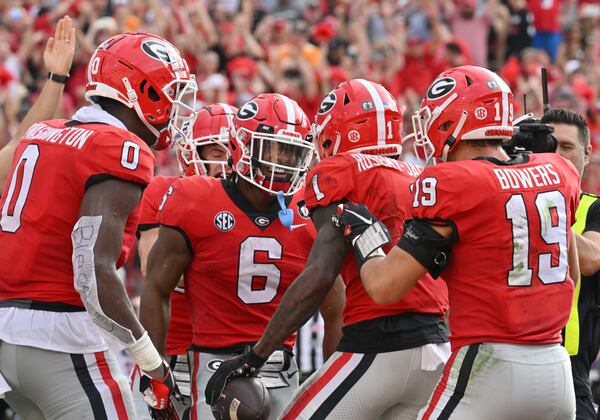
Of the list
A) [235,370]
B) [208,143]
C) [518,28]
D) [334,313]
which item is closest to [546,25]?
[518,28]

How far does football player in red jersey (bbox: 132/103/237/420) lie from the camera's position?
527 centimetres

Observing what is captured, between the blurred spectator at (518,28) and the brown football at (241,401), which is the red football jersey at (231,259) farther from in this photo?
the blurred spectator at (518,28)

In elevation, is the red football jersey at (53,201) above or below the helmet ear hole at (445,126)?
below

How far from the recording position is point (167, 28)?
44.5ft

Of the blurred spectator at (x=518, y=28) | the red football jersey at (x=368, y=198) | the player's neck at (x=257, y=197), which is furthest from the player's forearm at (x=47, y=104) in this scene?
the blurred spectator at (x=518, y=28)

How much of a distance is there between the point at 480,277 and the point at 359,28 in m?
10.9

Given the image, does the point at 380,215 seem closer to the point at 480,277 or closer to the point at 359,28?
the point at 480,277

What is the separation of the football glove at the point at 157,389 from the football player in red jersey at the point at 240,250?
1.60ft

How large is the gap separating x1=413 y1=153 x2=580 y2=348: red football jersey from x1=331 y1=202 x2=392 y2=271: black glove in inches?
8.9

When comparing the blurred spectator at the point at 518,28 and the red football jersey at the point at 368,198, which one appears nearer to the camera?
the red football jersey at the point at 368,198

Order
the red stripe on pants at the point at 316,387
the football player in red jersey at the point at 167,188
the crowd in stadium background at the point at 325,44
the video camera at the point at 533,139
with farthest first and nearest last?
the crowd in stadium background at the point at 325,44, the football player in red jersey at the point at 167,188, the video camera at the point at 533,139, the red stripe on pants at the point at 316,387

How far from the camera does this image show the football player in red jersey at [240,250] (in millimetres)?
4793

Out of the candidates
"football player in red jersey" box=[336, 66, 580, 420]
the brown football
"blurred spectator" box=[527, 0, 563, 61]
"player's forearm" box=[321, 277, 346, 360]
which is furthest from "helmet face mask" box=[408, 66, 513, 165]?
"blurred spectator" box=[527, 0, 563, 61]

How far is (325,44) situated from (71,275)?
1042 cm
